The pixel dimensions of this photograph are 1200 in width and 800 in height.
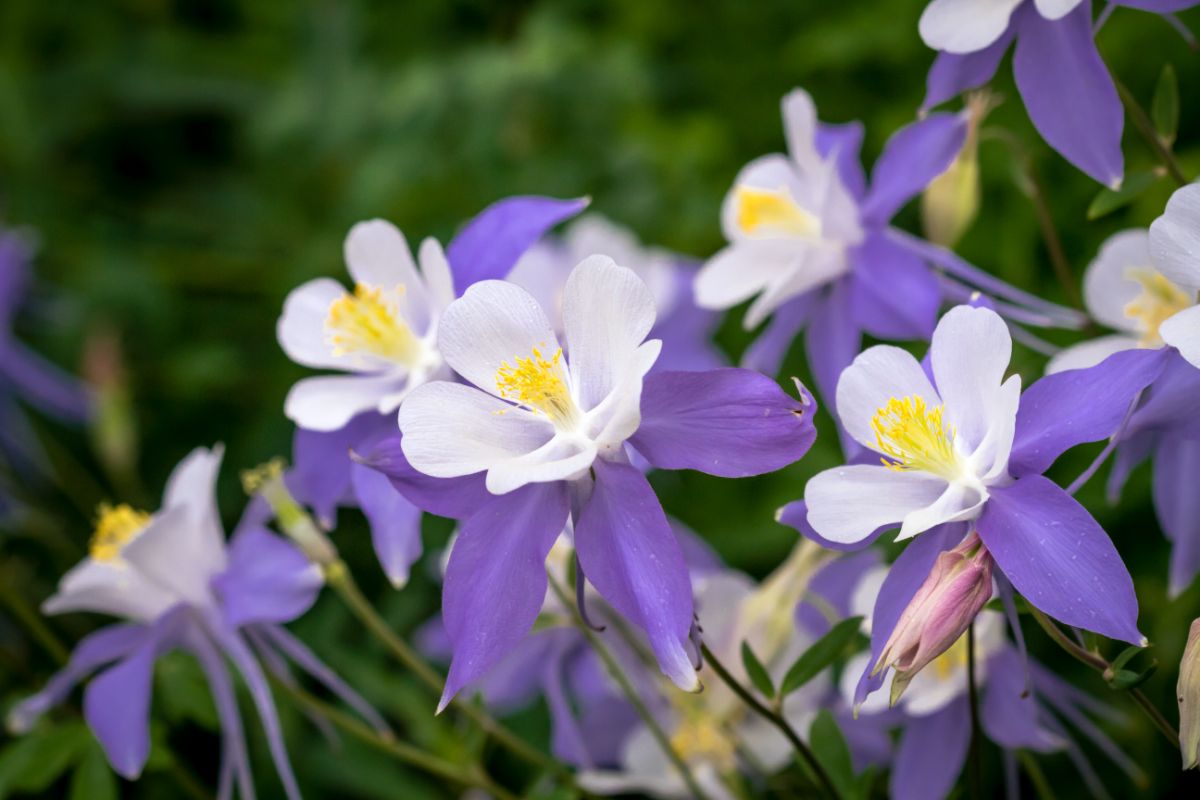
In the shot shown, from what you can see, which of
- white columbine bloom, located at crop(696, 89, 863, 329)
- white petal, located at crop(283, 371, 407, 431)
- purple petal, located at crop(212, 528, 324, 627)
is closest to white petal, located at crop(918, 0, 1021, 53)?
white columbine bloom, located at crop(696, 89, 863, 329)

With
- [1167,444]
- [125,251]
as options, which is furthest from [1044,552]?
[125,251]

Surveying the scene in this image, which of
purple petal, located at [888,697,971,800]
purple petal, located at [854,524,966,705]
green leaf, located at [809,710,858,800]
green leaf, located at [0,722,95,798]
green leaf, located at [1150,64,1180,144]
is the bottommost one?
green leaf, located at [0,722,95,798]

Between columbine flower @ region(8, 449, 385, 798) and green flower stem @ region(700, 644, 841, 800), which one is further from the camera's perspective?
columbine flower @ region(8, 449, 385, 798)

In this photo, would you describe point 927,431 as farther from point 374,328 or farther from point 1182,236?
point 374,328

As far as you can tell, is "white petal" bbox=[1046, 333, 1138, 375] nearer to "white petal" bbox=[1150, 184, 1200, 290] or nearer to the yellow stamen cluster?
"white petal" bbox=[1150, 184, 1200, 290]

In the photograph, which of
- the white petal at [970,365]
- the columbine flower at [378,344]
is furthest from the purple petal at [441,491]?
the white petal at [970,365]

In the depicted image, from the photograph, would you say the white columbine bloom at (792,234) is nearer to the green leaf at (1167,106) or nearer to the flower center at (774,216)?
the flower center at (774,216)

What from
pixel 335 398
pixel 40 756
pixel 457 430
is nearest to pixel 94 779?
pixel 40 756

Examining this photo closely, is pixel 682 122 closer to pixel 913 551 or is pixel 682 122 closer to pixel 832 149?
pixel 832 149
